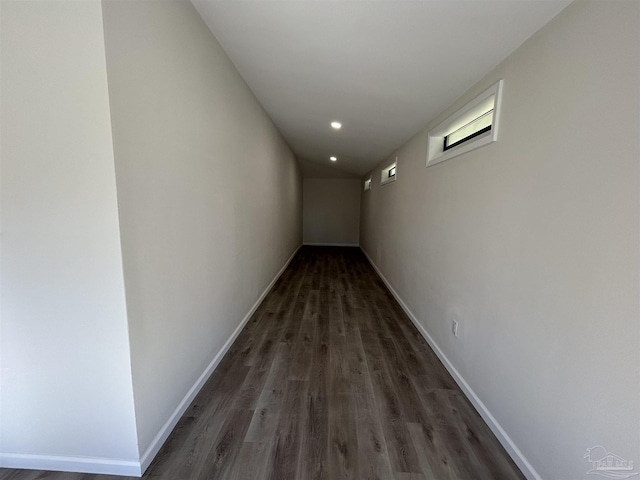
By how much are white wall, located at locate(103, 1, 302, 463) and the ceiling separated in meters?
0.30

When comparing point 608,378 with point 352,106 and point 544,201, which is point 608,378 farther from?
point 352,106

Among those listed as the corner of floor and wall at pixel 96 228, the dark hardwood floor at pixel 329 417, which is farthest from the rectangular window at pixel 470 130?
the corner of floor and wall at pixel 96 228

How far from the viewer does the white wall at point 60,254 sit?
3.26 ft

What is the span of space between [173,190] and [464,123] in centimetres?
228

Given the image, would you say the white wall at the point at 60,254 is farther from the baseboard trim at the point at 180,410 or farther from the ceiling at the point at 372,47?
the ceiling at the point at 372,47

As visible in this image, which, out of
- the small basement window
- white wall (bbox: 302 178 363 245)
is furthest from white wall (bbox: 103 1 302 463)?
white wall (bbox: 302 178 363 245)

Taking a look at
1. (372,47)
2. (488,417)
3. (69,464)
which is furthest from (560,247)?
(69,464)

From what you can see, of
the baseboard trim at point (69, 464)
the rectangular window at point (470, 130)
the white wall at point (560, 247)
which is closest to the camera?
the white wall at point (560, 247)

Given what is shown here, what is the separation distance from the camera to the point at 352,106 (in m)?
2.70

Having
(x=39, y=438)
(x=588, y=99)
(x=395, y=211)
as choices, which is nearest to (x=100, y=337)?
(x=39, y=438)

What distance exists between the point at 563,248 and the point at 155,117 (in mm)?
1951

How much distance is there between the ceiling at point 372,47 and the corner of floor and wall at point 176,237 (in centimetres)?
15

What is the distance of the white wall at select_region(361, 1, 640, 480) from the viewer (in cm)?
91

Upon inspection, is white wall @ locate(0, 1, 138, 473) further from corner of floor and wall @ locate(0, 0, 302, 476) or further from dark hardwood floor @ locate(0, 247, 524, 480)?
dark hardwood floor @ locate(0, 247, 524, 480)
